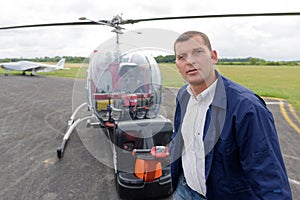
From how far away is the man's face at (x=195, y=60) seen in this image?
3.98ft

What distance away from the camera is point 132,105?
338 cm

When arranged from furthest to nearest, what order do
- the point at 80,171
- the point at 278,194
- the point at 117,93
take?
1. the point at 117,93
2. the point at 80,171
3. the point at 278,194

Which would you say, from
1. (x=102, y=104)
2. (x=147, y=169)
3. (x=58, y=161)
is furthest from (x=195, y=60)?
(x=58, y=161)

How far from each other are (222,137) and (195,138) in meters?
0.26

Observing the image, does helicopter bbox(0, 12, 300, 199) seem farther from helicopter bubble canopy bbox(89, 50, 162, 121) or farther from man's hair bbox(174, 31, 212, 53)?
man's hair bbox(174, 31, 212, 53)

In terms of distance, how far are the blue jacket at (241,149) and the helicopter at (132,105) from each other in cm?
75

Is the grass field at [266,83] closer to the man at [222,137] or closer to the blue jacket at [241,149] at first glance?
the man at [222,137]

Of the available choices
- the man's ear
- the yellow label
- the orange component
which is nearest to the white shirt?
the man's ear

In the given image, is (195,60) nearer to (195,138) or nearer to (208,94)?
(208,94)

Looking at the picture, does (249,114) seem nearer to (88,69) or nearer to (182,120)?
(182,120)

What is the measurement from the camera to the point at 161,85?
370cm

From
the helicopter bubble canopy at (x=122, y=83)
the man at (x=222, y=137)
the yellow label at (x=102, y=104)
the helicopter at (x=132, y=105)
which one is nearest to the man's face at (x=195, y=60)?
the man at (x=222, y=137)

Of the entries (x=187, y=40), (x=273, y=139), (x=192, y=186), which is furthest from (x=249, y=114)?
(x=192, y=186)

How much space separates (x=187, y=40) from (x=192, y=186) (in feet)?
2.95
